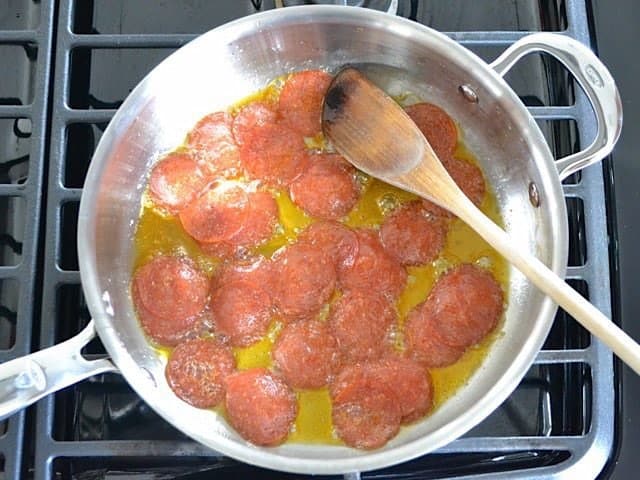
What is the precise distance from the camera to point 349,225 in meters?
1.19

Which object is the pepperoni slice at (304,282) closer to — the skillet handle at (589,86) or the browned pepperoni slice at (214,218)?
the browned pepperoni slice at (214,218)

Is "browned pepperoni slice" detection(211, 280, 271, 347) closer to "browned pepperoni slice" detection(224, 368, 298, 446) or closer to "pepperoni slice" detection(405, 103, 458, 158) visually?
"browned pepperoni slice" detection(224, 368, 298, 446)

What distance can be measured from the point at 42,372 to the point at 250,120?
49 cm

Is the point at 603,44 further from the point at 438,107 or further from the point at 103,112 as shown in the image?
the point at 103,112

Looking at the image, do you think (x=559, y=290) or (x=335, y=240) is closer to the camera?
(x=559, y=290)

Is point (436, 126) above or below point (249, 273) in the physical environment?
above

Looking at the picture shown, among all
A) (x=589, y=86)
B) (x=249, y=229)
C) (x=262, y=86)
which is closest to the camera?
(x=589, y=86)

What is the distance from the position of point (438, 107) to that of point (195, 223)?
413mm

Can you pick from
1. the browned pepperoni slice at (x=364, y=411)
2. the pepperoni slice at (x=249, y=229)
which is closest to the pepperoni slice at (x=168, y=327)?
the pepperoni slice at (x=249, y=229)

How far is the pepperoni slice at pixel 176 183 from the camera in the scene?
46.9 inches

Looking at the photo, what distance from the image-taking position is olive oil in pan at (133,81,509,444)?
1.12m

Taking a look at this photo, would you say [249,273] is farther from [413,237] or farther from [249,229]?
[413,237]

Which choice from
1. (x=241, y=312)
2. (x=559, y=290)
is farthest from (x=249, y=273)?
(x=559, y=290)

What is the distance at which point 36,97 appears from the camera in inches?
46.0
